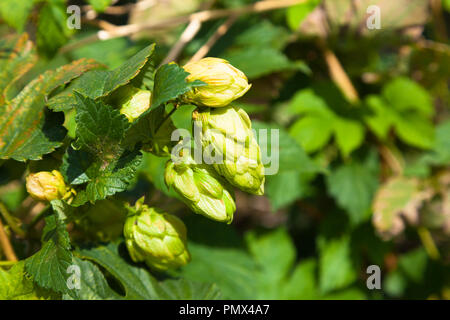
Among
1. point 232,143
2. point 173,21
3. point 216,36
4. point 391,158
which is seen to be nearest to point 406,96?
point 391,158

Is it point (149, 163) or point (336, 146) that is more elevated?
point (149, 163)

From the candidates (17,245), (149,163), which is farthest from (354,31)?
(17,245)

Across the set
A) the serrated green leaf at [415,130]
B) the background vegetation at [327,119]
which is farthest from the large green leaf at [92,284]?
the serrated green leaf at [415,130]

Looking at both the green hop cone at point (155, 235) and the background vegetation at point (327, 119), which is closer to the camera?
the green hop cone at point (155, 235)

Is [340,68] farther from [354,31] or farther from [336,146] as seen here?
[336,146]

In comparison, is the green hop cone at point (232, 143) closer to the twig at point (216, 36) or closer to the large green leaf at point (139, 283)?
the large green leaf at point (139, 283)

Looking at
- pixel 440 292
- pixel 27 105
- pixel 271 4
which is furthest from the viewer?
pixel 440 292
